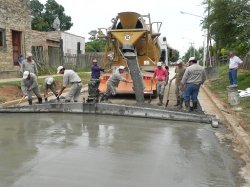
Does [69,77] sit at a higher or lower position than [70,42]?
lower

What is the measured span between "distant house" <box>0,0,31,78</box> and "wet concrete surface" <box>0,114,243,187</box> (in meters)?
12.6

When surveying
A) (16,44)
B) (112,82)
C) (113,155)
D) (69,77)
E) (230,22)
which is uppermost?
(230,22)

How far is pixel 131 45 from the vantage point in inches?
623

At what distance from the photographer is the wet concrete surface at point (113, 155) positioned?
572cm

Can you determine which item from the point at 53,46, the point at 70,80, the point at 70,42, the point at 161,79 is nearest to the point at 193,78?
the point at 161,79

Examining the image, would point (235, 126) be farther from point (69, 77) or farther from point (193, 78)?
point (69, 77)

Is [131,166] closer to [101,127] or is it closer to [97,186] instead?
[97,186]

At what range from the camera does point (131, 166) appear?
6340mm

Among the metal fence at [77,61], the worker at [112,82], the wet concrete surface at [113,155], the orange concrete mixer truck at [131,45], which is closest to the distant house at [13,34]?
the orange concrete mixer truck at [131,45]

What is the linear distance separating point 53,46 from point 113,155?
32244 mm

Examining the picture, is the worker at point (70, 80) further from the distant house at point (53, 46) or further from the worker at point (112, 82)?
the distant house at point (53, 46)

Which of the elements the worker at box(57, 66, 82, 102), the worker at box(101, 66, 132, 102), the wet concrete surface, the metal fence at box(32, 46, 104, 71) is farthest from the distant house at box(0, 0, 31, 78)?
the wet concrete surface

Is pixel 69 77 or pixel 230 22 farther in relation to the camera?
pixel 230 22

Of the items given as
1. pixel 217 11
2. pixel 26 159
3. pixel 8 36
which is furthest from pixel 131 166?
pixel 8 36
